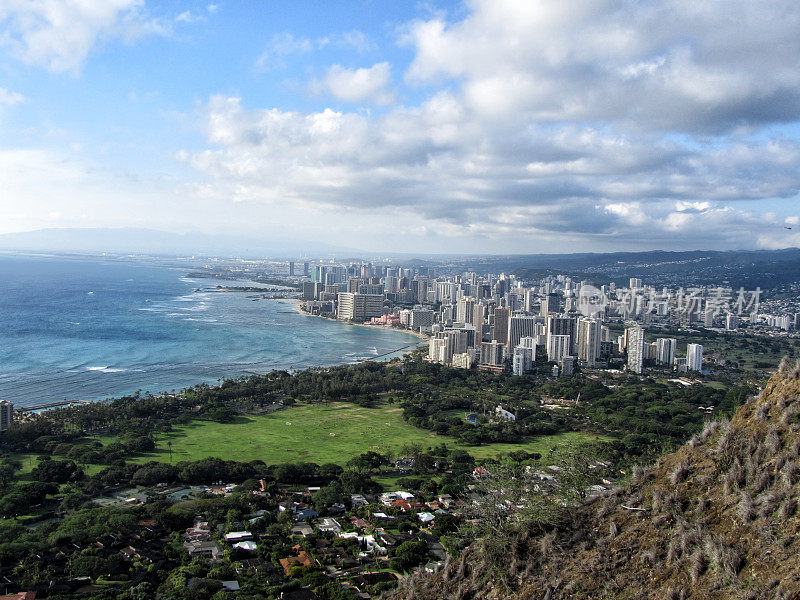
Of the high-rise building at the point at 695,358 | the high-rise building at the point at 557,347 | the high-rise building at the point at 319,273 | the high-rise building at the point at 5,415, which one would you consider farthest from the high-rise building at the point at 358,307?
the high-rise building at the point at 5,415

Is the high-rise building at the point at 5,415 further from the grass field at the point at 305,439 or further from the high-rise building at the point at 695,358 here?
the high-rise building at the point at 695,358

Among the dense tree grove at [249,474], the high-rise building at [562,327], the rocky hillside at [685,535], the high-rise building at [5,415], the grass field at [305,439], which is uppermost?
the rocky hillside at [685,535]

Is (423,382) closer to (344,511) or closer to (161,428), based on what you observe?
(161,428)

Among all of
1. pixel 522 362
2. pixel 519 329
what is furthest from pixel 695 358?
pixel 519 329

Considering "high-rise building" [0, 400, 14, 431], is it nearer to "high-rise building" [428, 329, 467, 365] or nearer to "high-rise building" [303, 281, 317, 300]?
"high-rise building" [428, 329, 467, 365]

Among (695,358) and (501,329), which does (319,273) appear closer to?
(501,329)

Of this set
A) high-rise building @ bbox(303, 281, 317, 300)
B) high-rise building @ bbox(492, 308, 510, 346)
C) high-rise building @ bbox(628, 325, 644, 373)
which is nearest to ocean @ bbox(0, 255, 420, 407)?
high-rise building @ bbox(303, 281, 317, 300)
